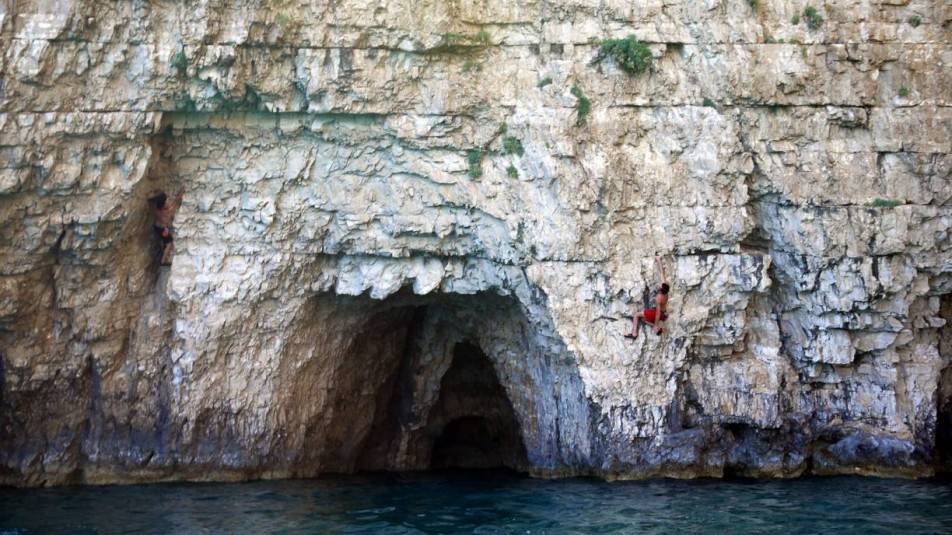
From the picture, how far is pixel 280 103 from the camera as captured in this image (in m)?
13.9

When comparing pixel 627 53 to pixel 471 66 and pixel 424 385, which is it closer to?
pixel 471 66

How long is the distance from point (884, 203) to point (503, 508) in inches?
252

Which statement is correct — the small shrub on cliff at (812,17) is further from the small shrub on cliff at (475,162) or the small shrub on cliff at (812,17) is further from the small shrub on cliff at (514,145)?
the small shrub on cliff at (475,162)

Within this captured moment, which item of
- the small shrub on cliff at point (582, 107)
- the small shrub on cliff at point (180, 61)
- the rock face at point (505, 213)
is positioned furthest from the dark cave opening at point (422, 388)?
the small shrub on cliff at point (180, 61)

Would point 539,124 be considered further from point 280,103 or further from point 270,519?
point 270,519

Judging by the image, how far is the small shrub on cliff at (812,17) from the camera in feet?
45.1

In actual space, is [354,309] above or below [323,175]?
below

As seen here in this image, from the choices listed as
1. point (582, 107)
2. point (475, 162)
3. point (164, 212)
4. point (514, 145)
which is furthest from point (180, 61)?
point (582, 107)

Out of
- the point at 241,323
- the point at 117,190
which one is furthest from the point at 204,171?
the point at 241,323

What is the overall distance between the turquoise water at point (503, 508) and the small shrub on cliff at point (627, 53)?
18.2 feet

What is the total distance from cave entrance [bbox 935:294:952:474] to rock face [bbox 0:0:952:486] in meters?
0.04

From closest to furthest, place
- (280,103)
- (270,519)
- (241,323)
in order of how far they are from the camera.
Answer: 1. (270,519)
2. (280,103)
3. (241,323)

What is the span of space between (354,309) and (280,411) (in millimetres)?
1846

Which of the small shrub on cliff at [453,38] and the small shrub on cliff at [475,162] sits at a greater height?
the small shrub on cliff at [453,38]
